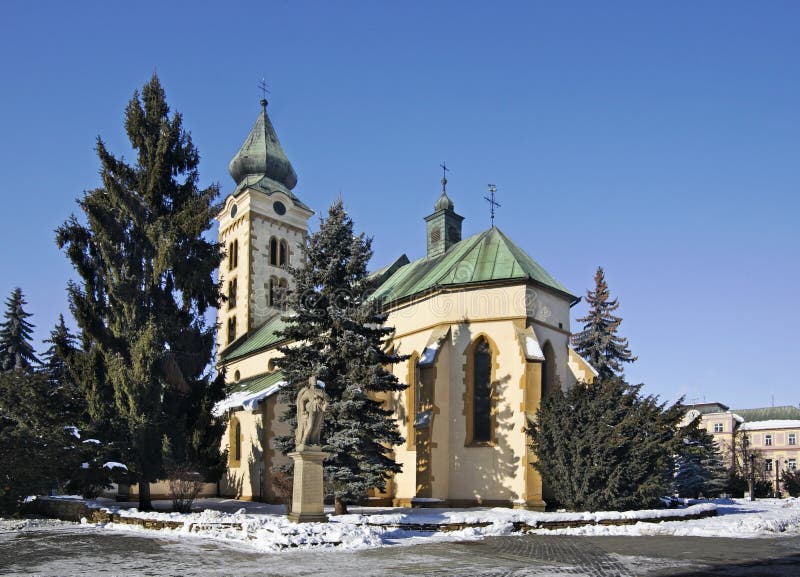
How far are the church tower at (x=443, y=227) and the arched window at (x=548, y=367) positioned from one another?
8176 mm

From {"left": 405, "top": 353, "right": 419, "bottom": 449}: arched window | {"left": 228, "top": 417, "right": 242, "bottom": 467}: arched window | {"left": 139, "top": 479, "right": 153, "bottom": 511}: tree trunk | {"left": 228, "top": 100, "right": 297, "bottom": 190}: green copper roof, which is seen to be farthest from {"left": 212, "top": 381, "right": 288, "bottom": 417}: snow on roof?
{"left": 228, "top": 100, "right": 297, "bottom": 190}: green copper roof

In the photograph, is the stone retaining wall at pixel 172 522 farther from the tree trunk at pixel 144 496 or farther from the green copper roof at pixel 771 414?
the green copper roof at pixel 771 414

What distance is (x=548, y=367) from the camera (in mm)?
26188

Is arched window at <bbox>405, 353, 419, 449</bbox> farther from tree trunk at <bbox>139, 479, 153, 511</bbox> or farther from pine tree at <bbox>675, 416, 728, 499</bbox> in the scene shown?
pine tree at <bbox>675, 416, 728, 499</bbox>

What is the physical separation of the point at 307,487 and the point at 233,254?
28359 mm

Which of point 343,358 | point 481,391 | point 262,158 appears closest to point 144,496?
point 343,358

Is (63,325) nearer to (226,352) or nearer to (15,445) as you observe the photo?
(15,445)

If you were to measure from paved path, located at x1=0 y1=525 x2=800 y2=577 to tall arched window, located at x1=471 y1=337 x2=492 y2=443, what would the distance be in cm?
838

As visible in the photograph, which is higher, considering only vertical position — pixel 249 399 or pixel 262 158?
pixel 262 158

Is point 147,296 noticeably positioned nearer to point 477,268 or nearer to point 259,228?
point 477,268

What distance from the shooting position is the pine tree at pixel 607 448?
21047 mm

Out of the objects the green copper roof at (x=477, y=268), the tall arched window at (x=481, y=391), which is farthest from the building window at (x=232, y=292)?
the tall arched window at (x=481, y=391)

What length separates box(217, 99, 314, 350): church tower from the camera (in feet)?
134

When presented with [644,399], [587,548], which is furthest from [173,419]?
[644,399]
